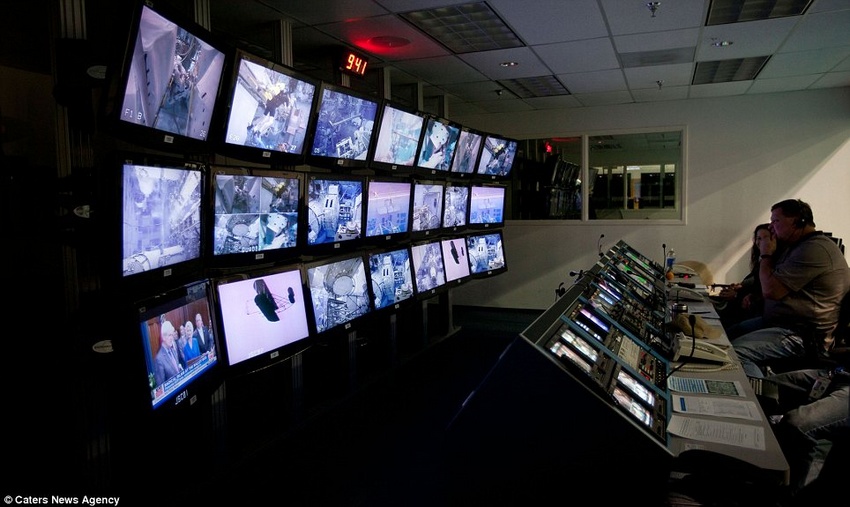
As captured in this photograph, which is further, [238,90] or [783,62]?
[783,62]

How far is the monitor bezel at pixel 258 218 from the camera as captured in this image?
227 cm

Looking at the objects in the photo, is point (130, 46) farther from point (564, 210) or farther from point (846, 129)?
point (846, 129)

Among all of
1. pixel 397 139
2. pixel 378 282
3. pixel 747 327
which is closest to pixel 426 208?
pixel 397 139

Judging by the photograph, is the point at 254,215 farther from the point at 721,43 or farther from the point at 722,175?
the point at 722,175

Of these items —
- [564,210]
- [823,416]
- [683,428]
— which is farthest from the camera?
[564,210]

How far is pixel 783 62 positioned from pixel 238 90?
4.68 meters

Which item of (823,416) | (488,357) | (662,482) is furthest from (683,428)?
(488,357)

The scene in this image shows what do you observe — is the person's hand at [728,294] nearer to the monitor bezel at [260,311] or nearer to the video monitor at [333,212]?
the video monitor at [333,212]

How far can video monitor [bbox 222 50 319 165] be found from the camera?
235 centimetres

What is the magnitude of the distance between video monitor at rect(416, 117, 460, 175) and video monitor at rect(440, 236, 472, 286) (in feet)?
2.08

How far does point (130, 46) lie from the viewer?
1.59 m

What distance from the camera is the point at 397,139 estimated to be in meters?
3.81

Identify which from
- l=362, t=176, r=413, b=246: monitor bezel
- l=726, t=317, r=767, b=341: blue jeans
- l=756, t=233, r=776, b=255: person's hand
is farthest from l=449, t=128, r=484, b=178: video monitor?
l=726, t=317, r=767, b=341: blue jeans

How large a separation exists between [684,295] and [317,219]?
9.64ft
